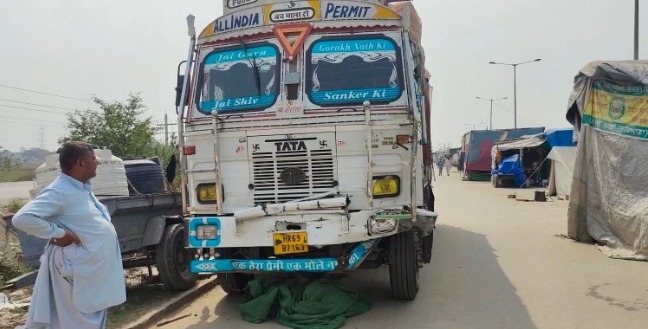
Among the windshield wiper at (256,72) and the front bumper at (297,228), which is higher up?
the windshield wiper at (256,72)

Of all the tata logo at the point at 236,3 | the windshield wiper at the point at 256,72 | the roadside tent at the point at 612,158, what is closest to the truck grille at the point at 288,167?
the windshield wiper at the point at 256,72

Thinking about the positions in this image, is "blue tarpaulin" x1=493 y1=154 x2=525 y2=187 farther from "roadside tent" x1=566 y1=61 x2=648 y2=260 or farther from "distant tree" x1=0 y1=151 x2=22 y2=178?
"distant tree" x1=0 y1=151 x2=22 y2=178

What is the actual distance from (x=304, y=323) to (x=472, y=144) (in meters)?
28.0

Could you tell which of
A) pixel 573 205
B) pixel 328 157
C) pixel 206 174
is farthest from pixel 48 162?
pixel 573 205

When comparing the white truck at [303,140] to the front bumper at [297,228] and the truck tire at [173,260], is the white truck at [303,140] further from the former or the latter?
the truck tire at [173,260]

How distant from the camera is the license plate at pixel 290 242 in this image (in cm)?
484

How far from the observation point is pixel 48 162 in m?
5.76

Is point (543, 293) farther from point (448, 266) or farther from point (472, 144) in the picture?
point (472, 144)

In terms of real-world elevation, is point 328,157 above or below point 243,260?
above

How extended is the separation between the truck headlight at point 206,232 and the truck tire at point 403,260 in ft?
5.87

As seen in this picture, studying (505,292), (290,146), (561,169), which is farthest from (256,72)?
(561,169)

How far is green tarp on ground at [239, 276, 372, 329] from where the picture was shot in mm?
5078

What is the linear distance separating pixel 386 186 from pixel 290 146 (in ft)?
3.36

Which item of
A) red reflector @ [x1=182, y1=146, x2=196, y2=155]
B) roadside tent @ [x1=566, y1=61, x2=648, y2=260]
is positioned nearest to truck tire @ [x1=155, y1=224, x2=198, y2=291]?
Answer: red reflector @ [x1=182, y1=146, x2=196, y2=155]
